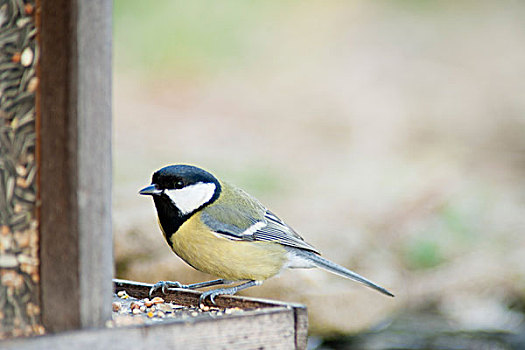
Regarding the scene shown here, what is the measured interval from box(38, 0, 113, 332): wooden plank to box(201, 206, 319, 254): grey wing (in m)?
1.34

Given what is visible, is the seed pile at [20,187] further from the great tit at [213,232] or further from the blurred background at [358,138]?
the blurred background at [358,138]

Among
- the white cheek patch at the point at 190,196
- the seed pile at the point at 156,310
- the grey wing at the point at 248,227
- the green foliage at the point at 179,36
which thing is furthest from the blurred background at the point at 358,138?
the seed pile at the point at 156,310

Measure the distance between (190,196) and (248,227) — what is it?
332 millimetres

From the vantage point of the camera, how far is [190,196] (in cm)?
366

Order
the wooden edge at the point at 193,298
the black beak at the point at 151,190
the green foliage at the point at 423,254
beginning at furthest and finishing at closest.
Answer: the green foliage at the point at 423,254, the black beak at the point at 151,190, the wooden edge at the point at 193,298

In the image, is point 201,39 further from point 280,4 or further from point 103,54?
point 103,54

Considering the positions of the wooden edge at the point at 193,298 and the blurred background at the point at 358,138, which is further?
the blurred background at the point at 358,138

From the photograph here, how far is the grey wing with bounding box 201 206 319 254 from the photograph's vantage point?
3.65 meters

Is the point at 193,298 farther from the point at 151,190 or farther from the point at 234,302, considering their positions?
the point at 151,190

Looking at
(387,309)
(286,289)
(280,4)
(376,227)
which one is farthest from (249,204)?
(280,4)

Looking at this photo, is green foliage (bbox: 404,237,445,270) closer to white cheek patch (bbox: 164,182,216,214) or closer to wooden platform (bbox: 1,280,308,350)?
white cheek patch (bbox: 164,182,216,214)

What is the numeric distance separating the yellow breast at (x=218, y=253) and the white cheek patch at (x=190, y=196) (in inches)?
2.3

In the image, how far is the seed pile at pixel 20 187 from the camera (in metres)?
2.34

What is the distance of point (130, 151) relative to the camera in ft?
35.6
